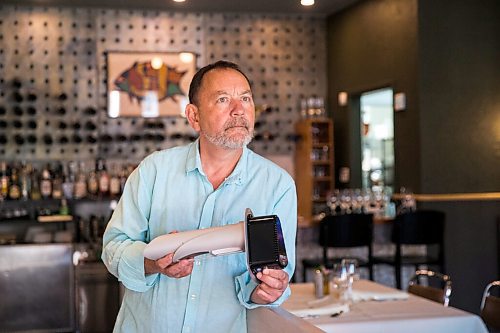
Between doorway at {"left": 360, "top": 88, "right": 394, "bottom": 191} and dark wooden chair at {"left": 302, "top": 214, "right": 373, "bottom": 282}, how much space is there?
341 centimetres

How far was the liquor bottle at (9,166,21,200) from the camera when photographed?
8547mm

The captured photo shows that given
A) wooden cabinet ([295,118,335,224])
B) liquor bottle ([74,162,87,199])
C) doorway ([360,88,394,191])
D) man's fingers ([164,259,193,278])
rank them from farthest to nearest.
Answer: doorway ([360,88,394,191]) < wooden cabinet ([295,118,335,224]) < liquor bottle ([74,162,87,199]) < man's fingers ([164,259,193,278])

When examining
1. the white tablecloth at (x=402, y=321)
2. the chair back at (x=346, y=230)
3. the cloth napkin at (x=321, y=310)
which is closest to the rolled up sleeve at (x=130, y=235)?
the white tablecloth at (x=402, y=321)

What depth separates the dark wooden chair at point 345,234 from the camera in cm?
659

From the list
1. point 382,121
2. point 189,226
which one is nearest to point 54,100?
point 382,121

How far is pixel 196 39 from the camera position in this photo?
31.7ft

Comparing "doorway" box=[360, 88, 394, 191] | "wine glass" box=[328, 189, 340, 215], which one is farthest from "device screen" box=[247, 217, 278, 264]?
"doorway" box=[360, 88, 394, 191]

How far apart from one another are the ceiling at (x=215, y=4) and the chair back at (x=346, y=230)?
11.0 ft

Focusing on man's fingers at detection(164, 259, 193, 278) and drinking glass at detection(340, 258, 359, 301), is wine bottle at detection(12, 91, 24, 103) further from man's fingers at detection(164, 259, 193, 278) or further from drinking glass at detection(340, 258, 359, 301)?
man's fingers at detection(164, 259, 193, 278)

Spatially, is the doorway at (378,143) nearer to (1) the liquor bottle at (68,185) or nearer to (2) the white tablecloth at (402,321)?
(1) the liquor bottle at (68,185)

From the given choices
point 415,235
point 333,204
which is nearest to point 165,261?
point 415,235

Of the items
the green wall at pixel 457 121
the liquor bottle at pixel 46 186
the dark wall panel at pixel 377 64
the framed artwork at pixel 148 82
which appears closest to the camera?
the green wall at pixel 457 121

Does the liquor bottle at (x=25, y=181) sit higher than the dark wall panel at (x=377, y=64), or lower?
lower

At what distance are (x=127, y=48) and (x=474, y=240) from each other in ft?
15.0
